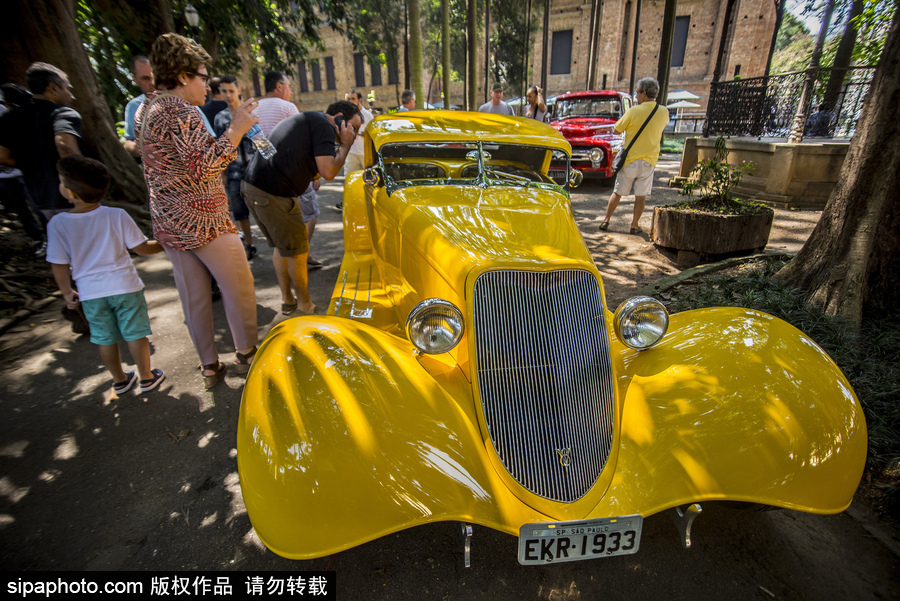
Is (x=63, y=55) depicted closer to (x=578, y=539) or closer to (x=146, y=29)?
(x=146, y=29)

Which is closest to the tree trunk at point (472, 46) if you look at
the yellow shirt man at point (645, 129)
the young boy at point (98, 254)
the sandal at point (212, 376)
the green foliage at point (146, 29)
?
the green foliage at point (146, 29)

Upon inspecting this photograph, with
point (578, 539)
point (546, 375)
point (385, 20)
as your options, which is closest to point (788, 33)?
point (385, 20)

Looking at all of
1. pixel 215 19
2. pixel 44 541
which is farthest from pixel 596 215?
pixel 215 19

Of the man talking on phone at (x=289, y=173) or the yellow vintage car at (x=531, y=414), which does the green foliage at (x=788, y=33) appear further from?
the yellow vintage car at (x=531, y=414)

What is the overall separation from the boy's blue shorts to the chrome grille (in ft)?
7.93

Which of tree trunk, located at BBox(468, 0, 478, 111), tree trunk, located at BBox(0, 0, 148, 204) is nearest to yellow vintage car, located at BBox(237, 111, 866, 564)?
tree trunk, located at BBox(0, 0, 148, 204)

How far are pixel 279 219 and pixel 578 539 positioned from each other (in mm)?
3445

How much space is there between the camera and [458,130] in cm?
335

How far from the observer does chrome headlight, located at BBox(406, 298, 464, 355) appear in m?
1.99

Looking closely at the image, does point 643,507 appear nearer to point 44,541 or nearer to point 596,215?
point 44,541

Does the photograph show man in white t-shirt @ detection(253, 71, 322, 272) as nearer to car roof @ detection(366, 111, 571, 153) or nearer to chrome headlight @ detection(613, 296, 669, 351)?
car roof @ detection(366, 111, 571, 153)

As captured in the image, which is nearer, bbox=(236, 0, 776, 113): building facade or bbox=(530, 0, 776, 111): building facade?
bbox=(530, 0, 776, 111): building facade

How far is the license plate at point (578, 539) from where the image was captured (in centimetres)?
167

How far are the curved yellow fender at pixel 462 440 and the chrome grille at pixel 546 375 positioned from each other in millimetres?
87
